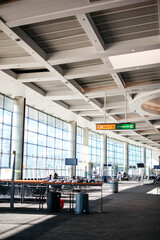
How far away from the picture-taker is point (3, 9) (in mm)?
8555

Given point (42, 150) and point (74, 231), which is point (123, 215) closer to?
point (74, 231)

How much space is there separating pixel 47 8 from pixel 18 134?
12.8 m

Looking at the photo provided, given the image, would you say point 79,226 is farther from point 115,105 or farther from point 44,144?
point 44,144

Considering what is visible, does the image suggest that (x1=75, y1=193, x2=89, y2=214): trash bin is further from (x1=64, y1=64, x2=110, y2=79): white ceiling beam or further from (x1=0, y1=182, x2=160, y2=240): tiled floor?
(x1=64, y1=64, x2=110, y2=79): white ceiling beam

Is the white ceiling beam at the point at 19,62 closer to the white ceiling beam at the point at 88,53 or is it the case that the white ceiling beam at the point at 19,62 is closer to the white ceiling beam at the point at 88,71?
the white ceiling beam at the point at 88,53

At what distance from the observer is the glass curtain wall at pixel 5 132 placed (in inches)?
834

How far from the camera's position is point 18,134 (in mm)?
19969

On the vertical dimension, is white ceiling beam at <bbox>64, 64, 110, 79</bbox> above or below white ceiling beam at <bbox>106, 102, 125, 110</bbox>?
above

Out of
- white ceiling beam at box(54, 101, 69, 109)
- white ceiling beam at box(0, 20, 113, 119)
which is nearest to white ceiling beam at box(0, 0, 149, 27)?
white ceiling beam at box(0, 20, 113, 119)

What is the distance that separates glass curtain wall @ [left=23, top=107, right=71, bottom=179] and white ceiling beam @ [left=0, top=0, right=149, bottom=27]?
1639 centimetres

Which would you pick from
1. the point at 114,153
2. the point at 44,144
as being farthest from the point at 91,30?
the point at 114,153

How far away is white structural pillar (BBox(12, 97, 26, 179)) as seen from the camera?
19.7 metres

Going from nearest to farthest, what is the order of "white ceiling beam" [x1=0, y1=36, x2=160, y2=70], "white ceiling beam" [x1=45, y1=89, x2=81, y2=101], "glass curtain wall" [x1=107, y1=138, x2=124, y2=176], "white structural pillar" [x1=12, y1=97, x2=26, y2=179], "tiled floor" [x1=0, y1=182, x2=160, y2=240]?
"tiled floor" [x1=0, y1=182, x2=160, y2=240] → "white ceiling beam" [x1=0, y1=36, x2=160, y2=70] → "white ceiling beam" [x1=45, y1=89, x2=81, y2=101] → "white structural pillar" [x1=12, y1=97, x2=26, y2=179] → "glass curtain wall" [x1=107, y1=138, x2=124, y2=176]

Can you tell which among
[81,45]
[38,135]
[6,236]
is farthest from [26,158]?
[6,236]
